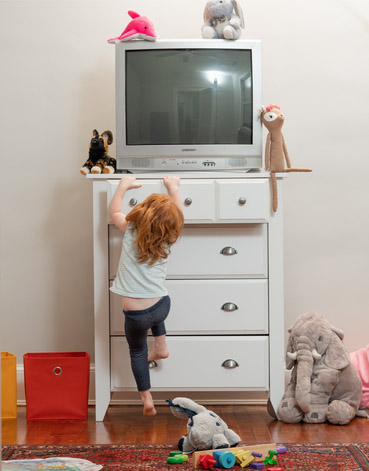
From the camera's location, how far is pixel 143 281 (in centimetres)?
257

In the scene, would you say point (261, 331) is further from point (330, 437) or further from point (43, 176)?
point (43, 176)

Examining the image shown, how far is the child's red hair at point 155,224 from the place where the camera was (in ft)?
8.19

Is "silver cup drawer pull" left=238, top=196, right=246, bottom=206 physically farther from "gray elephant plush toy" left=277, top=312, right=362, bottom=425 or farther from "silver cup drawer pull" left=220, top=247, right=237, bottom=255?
"gray elephant plush toy" left=277, top=312, right=362, bottom=425

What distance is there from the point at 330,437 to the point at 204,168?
1.18 m

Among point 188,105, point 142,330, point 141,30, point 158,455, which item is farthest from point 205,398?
point 141,30

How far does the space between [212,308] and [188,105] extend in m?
0.86

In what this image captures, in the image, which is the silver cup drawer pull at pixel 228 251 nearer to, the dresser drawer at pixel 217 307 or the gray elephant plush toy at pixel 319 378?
the dresser drawer at pixel 217 307

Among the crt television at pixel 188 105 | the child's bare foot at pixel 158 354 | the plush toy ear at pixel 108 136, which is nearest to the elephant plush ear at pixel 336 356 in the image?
the child's bare foot at pixel 158 354

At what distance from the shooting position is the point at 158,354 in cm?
266

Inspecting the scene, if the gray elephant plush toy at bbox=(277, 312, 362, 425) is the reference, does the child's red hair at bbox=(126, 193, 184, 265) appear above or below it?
above

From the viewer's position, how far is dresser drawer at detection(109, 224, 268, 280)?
2709mm

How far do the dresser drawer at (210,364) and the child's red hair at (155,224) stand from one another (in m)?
0.41

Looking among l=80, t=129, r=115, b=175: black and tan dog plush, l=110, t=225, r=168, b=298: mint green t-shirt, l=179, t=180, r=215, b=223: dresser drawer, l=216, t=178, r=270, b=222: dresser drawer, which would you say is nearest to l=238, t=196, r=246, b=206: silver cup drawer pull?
l=216, t=178, r=270, b=222: dresser drawer

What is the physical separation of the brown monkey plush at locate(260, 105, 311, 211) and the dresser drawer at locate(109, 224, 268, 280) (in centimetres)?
19
